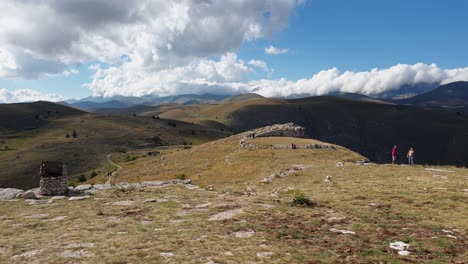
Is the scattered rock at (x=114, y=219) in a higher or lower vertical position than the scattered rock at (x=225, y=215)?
lower

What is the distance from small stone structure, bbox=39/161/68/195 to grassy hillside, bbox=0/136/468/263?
2165mm

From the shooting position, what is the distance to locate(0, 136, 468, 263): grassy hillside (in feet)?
38.9

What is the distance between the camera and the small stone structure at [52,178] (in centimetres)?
2498

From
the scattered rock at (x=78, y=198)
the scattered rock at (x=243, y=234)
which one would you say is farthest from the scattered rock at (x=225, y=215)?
the scattered rock at (x=78, y=198)

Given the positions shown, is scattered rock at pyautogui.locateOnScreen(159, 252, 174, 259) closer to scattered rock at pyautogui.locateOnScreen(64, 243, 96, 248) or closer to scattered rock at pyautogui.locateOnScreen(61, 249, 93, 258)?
scattered rock at pyautogui.locateOnScreen(61, 249, 93, 258)

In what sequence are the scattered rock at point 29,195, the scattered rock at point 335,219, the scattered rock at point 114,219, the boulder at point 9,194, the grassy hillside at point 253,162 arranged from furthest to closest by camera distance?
the grassy hillside at point 253,162 → the boulder at point 9,194 → the scattered rock at point 29,195 → the scattered rock at point 114,219 → the scattered rock at point 335,219

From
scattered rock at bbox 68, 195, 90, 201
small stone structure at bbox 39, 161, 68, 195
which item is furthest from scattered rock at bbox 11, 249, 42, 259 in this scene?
small stone structure at bbox 39, 161, 68, 195

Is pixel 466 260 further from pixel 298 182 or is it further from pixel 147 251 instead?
pixel 298 182

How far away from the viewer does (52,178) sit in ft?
83.7

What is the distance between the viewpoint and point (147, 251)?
12180 mm

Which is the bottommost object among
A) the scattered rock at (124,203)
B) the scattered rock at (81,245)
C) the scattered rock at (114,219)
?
the scattered rock at (124,203)

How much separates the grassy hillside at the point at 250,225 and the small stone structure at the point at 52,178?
2.17 m

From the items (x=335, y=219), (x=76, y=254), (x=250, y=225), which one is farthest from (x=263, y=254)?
(x=76, y=254)

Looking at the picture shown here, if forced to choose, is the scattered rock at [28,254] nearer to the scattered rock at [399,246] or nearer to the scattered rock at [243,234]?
the scattered rock at [243,234]
